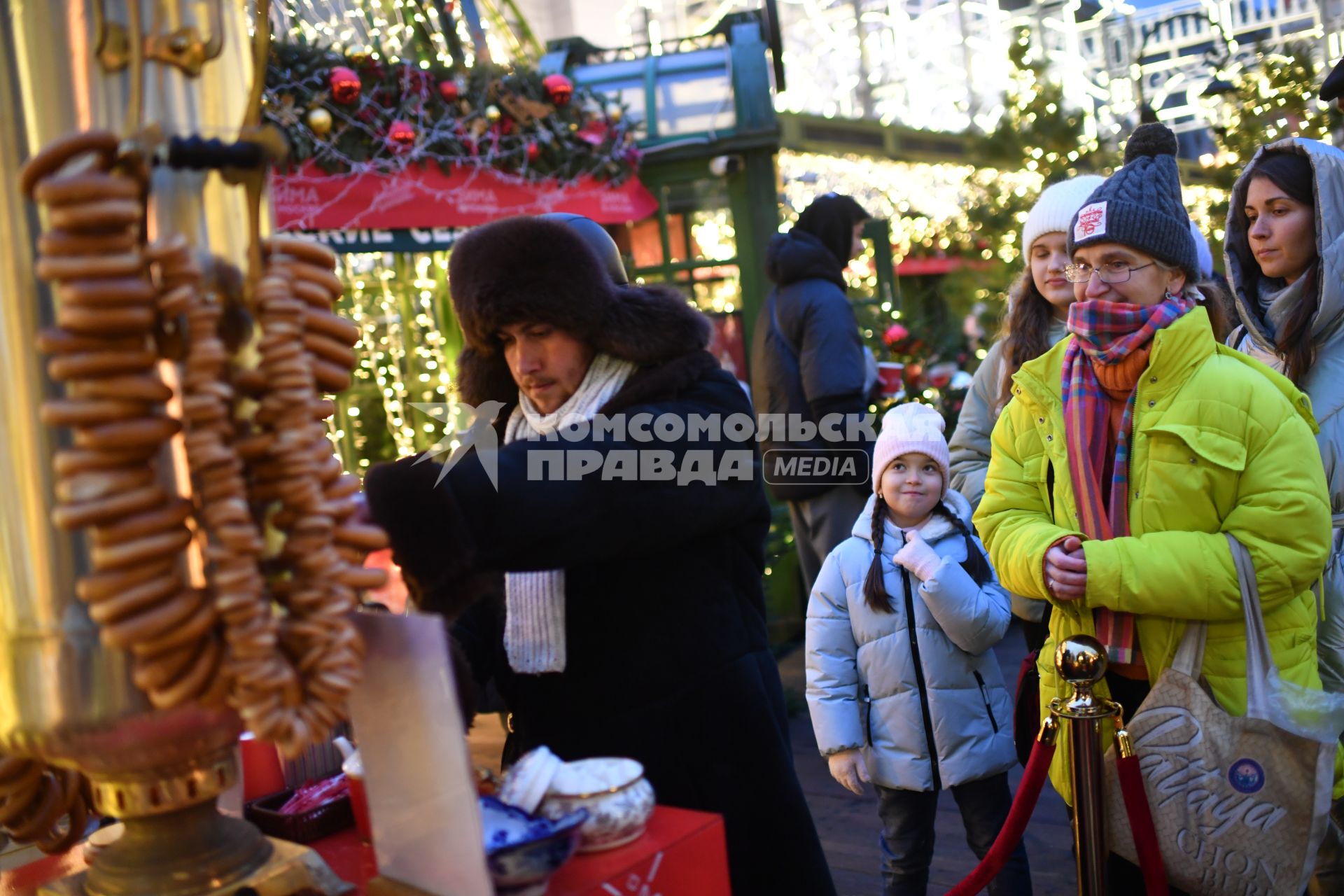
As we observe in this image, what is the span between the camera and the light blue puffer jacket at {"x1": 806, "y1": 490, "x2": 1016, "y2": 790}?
2852 millimetres

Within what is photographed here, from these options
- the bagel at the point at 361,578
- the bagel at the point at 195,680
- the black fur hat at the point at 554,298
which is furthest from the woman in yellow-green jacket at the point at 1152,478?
the bagel at the point at 195,680

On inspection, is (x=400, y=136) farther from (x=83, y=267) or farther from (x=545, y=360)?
(x=83, y=267)

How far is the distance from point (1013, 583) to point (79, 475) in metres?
1.95

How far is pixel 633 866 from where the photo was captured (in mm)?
966

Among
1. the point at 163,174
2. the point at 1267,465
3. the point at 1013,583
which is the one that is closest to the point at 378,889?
the point at 163,174

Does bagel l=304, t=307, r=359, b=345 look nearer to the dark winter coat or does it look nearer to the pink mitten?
the pink mitten

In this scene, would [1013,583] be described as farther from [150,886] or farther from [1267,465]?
[150,886]

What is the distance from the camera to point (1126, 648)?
2.18 meters

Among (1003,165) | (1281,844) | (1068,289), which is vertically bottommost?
(1281,844)

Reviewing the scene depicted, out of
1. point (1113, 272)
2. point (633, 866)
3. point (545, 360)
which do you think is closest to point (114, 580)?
point (633, 866)

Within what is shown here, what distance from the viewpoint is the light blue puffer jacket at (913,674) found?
2.85m

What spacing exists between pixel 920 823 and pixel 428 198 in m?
3.95

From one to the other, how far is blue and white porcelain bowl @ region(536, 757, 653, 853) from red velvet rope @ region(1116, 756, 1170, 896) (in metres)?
1.33

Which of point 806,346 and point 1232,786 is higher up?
point 806,346
